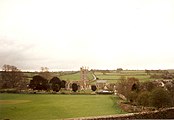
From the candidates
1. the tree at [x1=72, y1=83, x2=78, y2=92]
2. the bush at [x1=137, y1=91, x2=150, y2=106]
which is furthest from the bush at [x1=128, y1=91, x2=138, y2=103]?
the tree at [x1=72, y1=83, x2=78, y2=92]

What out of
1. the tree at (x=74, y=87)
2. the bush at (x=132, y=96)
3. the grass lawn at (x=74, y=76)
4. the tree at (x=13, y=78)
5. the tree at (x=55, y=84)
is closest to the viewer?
the bush at (x=132, y=96)

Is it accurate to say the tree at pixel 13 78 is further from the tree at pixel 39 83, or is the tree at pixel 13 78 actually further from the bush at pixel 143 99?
the bush at pixel 143 99

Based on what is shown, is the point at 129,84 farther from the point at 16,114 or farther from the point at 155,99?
the point at 16,114

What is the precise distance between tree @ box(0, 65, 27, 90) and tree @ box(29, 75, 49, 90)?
1501 millimetres

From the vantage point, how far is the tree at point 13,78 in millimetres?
34844

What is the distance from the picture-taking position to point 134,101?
2491 cm

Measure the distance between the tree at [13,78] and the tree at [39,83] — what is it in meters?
1.50

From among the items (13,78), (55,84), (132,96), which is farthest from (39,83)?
(132,96)

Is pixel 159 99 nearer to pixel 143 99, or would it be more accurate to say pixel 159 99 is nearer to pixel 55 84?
pixel 143 99

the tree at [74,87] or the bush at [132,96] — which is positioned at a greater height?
the tree at [74,87]

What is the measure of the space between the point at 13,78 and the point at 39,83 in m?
3.68

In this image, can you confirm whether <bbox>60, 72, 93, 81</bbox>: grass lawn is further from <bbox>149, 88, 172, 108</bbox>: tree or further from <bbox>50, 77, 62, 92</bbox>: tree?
<bbox>149, 88, 172, 108</bbox>: tree

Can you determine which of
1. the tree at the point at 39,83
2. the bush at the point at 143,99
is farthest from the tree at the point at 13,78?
the bush at the point at 143,99

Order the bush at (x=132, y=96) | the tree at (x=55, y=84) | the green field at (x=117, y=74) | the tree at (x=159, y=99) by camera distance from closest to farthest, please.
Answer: the tree at (x=159, y=99) → the bush at (x=132, y=96) → the tree at (x=55, y=84) → the green field at (x=117, y=74)
